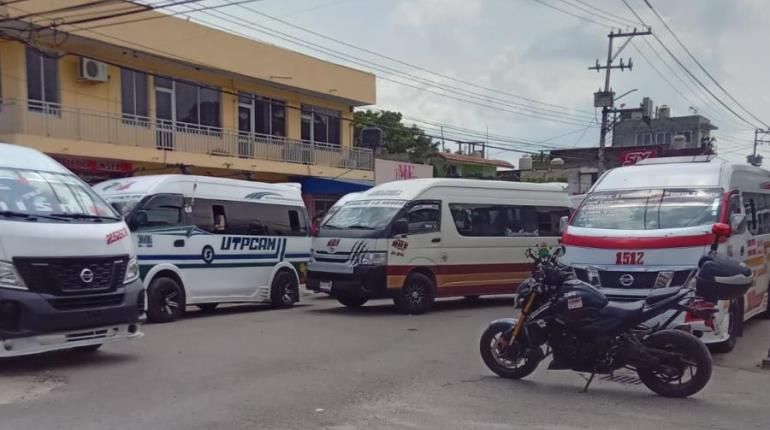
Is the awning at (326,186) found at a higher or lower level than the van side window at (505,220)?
higher

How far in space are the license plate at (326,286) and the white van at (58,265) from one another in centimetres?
551

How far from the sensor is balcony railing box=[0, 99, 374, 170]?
19000 millimetres

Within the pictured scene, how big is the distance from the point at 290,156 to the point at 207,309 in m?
13.4

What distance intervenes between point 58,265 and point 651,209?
7319mm

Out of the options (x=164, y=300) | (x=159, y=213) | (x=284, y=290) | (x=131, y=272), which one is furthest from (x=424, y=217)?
(x=131, y=272)

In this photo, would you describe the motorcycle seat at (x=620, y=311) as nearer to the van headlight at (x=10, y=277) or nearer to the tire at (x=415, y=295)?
the van headlight at (x=10, y=277)

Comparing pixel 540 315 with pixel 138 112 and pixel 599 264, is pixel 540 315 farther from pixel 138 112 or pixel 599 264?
pixel 138 112

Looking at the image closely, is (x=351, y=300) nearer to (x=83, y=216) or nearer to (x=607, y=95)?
(x=83, y=216)

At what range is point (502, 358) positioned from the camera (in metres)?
8.05

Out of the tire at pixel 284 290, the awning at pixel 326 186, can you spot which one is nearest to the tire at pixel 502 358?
the tire at pixel 284 290

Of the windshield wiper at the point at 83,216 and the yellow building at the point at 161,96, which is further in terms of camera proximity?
the yellow building at the point at 161,96

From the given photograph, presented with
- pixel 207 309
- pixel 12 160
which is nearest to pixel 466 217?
pixel 207 309

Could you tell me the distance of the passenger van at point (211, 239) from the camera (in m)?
12.7

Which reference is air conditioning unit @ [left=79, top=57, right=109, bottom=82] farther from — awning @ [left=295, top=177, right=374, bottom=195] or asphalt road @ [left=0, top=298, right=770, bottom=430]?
asphalt road @ [left=0, top=298, right=770, bottom=430]
